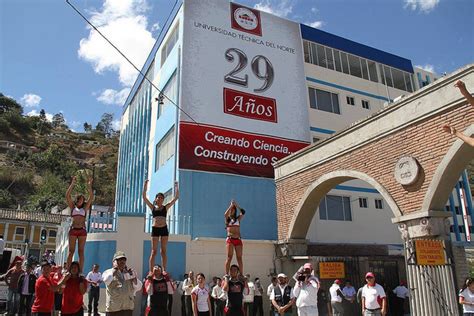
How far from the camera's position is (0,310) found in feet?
39.9

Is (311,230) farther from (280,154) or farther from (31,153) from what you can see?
(31,153)

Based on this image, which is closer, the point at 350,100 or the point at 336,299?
the point at 336,299

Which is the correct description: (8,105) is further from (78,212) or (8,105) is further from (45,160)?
(78,212)

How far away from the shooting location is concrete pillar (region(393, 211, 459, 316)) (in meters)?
10.6

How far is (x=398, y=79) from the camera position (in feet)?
95.5

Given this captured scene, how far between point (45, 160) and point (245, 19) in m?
69.3

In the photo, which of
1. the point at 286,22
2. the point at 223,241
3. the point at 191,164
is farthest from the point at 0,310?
the point at 286,22

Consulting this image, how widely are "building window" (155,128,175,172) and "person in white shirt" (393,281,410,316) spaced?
12.2 metres

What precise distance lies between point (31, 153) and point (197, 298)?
87143 millimetres

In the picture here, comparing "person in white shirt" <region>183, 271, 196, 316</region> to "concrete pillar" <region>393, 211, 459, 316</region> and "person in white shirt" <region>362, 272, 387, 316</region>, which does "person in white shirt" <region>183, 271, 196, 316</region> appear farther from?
"concrete pillar" <region>393, 211, 459, 316</region>

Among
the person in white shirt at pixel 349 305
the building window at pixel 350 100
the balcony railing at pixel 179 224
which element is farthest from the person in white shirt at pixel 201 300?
the building window at pixel 350 100

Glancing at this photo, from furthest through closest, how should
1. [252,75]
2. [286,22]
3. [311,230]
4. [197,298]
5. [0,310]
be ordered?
[286,22], [252,75], [311,230], [0,310], [197,298]

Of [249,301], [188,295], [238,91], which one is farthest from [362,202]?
[188,295]

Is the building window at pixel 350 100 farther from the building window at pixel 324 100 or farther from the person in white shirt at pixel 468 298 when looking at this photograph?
the person in white shirt at pixel 468 298
